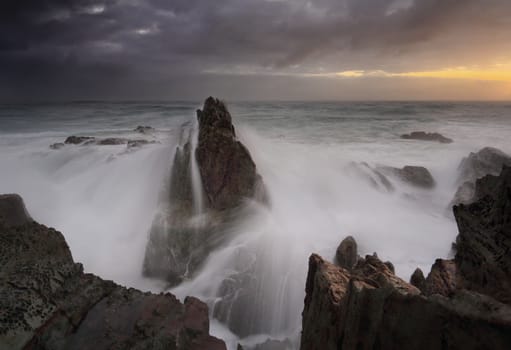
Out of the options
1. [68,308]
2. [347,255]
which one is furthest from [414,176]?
[68,308]

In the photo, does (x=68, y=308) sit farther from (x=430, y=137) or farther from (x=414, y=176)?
(x=430, y=137)

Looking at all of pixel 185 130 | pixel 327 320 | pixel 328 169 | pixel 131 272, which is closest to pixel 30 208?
pixel 131 272

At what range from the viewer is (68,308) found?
3355 mm

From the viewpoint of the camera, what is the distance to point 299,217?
338 inches

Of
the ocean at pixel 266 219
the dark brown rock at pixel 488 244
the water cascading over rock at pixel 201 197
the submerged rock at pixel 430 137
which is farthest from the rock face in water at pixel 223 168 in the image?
the submerged rock at pixel 430 137

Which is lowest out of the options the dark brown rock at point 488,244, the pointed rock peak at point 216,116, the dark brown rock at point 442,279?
the dark brown rock at point 442,279

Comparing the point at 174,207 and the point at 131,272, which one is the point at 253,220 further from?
the point at 131,272

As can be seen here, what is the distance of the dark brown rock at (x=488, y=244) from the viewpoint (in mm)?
3066

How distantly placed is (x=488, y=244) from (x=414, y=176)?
993 cm

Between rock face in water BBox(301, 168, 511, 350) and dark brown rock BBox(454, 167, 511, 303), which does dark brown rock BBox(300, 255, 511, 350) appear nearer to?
rock face in water BBox(301, 168, 511, 350)

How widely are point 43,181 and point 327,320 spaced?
1187 cm

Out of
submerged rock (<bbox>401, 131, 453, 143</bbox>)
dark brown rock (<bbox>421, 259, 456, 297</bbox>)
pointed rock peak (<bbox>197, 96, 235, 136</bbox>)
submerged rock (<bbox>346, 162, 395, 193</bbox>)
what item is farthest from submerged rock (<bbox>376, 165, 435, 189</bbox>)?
submerged rock (<bbox>401, 131, 453, 143</bbox>)

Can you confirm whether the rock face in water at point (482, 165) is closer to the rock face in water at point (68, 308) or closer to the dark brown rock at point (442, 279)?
the dark brown rock at point (442, 279)

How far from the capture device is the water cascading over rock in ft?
23.0
